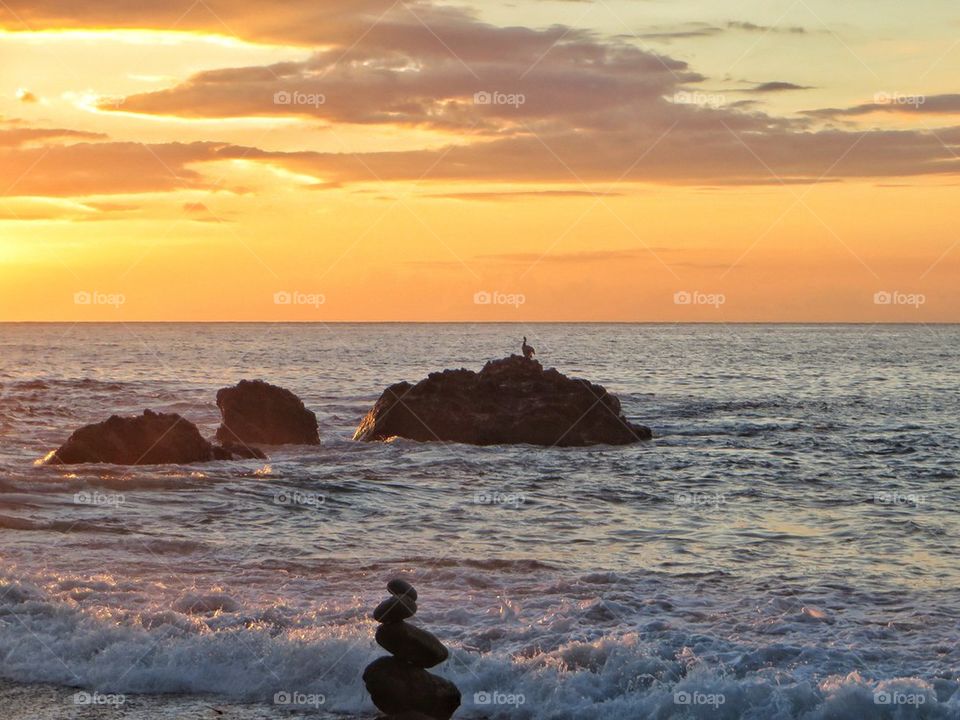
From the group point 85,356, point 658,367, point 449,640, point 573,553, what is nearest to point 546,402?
point 573,553

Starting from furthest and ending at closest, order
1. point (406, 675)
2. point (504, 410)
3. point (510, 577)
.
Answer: point (504, 410) → point (510, 577) → point (406, 675)

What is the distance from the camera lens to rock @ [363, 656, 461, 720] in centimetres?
1183

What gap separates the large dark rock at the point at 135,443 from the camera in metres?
30.1

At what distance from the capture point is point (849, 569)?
19438 mm

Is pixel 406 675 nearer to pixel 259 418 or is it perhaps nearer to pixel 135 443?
pixel 135 443

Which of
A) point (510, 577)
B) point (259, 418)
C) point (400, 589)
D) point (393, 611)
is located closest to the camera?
point (400, 589)

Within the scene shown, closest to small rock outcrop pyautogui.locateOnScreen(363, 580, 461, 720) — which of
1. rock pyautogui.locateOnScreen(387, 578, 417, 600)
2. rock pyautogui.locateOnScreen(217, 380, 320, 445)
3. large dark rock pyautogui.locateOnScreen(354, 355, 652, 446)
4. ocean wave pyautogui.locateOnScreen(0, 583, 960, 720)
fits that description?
rock pyautogui.locateOnScreen(387, 578, 417, 600)

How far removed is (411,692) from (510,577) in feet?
22.7

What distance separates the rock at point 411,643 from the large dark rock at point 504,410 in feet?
77.6

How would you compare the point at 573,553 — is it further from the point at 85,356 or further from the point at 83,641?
the point at 85,356

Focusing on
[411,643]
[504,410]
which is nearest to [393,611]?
[411,643]

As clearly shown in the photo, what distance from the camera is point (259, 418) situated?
122ft

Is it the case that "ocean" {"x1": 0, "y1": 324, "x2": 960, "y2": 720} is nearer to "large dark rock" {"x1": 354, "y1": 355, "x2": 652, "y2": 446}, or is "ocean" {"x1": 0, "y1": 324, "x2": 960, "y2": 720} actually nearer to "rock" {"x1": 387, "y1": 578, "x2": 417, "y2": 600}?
"large dark rock" {"x1": 354, "y1": 355, "x2": 652, "y2": 446}

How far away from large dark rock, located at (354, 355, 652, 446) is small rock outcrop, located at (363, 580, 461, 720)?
2365 centimetres
